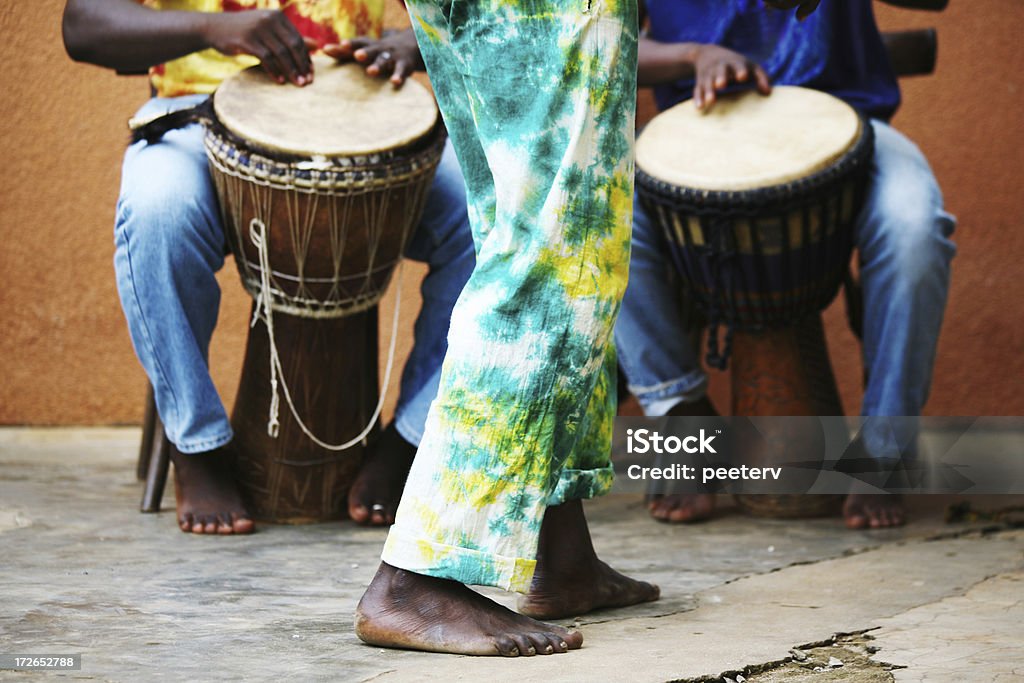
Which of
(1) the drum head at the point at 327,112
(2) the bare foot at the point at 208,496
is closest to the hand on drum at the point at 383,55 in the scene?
(1) the drum head at the point at 327,112

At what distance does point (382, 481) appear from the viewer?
2.66 metres

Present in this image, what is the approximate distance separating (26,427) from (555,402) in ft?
7.85

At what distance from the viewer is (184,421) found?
254cm

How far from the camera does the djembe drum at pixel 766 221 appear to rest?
101 inches

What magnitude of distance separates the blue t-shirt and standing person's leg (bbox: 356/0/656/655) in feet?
4.59

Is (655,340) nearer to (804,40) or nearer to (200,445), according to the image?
(804,40)

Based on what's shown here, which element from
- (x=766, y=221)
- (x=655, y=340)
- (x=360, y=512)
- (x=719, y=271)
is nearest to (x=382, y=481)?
(x=360, y=512)

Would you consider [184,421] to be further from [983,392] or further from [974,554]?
[983,392]

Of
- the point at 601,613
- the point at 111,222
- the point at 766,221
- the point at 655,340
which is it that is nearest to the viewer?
the point at 601,613

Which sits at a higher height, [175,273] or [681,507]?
[175,273]

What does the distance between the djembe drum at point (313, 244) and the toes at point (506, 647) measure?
3.68ft

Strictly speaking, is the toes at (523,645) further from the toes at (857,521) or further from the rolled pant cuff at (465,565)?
the toes at (857,521)

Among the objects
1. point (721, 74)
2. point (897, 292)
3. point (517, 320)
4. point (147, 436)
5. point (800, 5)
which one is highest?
point (800, 5)

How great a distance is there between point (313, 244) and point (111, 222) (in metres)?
1.21
